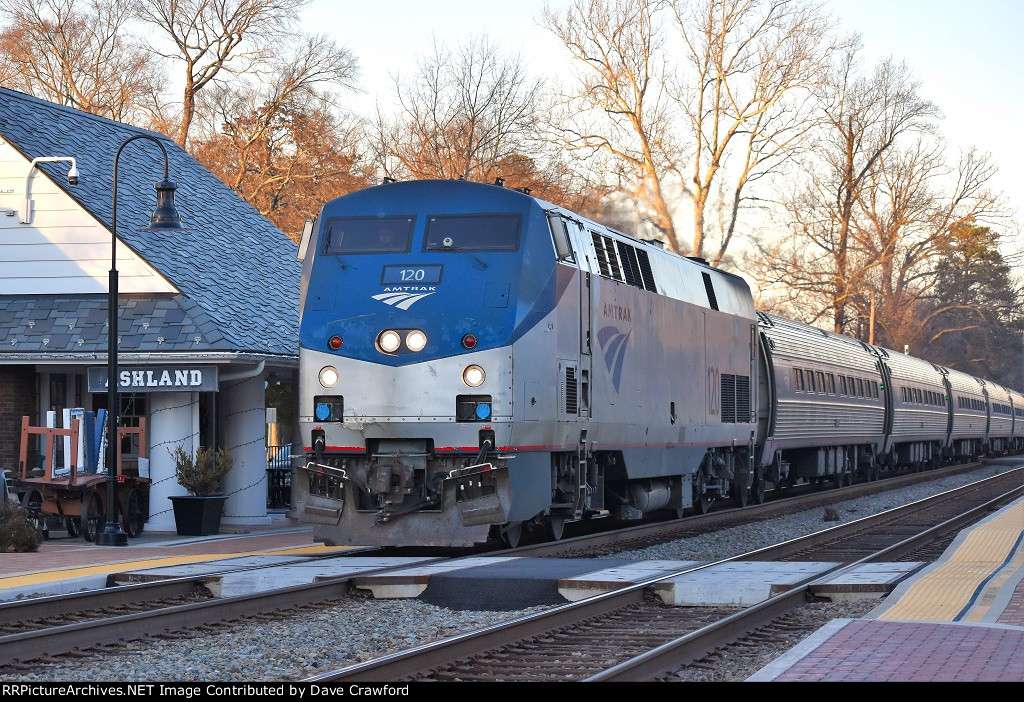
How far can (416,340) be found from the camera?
565 inches

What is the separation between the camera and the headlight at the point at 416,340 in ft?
47.0

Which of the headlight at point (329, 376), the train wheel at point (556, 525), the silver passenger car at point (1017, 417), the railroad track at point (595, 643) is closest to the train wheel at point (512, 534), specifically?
the train wheel at point (556, 525)

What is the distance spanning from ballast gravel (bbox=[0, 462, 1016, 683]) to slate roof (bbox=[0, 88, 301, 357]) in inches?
354

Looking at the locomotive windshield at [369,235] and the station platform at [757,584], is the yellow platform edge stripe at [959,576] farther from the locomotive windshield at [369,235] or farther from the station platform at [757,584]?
the locomotive windshield at [369,235]

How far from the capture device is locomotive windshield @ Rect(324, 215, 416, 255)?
15.1 m

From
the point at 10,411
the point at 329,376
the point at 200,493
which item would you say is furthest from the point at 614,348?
the point at 10,411

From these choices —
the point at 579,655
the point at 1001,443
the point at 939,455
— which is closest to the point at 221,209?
the point at 579,655

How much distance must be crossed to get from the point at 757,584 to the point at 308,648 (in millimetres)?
4478

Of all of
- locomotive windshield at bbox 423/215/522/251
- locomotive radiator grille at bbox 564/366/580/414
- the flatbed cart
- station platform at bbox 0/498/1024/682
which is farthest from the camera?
the flatbed cart

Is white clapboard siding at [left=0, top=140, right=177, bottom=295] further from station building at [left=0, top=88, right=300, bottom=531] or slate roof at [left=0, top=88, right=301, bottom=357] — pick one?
slate roof at [left=0, top=88, right=301, bottom=357]

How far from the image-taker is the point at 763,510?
24312mm

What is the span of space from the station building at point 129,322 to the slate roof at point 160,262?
3 centimetres

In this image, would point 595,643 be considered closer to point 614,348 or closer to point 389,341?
point 389,341

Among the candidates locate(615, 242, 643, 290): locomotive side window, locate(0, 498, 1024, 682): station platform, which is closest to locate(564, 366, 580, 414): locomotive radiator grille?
locate(0, 498, 1024, 682): station platform
